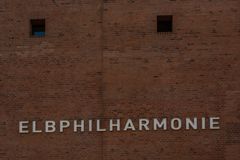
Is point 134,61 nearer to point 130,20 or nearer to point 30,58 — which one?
point 130,20

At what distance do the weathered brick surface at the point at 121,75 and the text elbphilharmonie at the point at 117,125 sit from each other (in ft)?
0.54

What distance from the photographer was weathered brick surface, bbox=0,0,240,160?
62.1ft

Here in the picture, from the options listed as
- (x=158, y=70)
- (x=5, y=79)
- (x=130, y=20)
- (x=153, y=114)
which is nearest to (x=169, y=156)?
(x=153, y=114)

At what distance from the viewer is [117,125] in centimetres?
1906

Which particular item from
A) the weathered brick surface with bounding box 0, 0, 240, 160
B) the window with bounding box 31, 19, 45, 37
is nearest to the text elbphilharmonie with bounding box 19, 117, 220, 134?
the weathered brick surface with bounding box 0, 0, 240, 160

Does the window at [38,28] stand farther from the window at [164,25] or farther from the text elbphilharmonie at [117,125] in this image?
the window at [164,25]

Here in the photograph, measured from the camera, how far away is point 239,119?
741 inches

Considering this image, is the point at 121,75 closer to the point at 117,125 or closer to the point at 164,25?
the point at 117,125

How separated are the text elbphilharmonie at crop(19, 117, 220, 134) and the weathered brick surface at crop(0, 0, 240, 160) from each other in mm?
164

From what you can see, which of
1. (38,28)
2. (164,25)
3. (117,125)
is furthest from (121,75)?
(38,28)

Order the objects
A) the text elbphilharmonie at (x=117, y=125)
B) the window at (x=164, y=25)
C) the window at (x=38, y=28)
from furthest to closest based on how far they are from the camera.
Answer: the window at (x=38, y=28), the window at (x=164, y=25), the text elbphilharmonie at (x=117, y=125)

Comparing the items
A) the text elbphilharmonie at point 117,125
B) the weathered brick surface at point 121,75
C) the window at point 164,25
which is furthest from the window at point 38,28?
the window at point 164,25

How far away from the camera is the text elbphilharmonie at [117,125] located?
1888 cm

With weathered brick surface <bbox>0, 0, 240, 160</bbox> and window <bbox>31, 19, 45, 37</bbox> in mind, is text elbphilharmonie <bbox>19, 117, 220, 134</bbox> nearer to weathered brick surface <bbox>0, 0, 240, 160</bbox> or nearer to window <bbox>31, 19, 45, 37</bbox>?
weathered brick surface <bbox>0, 0, 240, 160</bbox>
